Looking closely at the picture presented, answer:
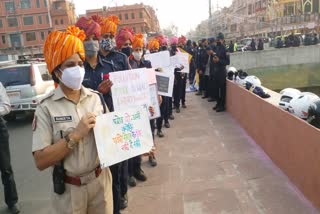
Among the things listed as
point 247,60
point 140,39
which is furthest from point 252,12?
point 140,39

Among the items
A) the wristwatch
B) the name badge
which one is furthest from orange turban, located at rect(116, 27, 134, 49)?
the wristwatch

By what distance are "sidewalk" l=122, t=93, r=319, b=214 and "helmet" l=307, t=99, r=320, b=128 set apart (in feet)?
2.71

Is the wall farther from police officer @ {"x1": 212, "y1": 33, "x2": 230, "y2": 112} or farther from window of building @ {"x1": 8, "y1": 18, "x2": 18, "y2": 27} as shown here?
window of building @ {"x1": 8, "y1": 18, "x2": 18, "y2": 27}

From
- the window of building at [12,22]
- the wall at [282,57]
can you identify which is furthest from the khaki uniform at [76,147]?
the window of building at [12,22]

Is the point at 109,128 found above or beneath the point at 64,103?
beneath

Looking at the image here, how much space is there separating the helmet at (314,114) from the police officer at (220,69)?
194 inches

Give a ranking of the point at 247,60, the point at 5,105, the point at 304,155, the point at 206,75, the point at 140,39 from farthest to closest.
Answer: the point at 247,60 < the point at 206,75 < the point at 140,39 < the point at 5,105 < the point at 304,155

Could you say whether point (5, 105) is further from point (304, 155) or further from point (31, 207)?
point (304, 155)

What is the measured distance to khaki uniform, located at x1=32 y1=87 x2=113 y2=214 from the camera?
2184 millimetres

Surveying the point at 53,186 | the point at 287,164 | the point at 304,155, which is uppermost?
the point at 53,186

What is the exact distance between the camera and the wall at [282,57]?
24.4 metres

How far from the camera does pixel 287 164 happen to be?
15.2ft

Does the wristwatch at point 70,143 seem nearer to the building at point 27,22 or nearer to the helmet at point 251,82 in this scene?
the helmet at point 251,82

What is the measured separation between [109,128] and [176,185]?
2652 millimetres
